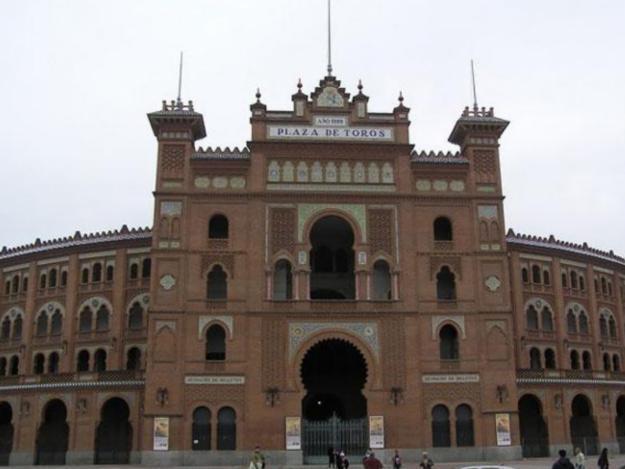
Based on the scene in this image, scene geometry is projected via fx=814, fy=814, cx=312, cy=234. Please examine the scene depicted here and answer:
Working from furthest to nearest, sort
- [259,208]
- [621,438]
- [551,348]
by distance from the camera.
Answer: [551,348], [621,438], [259,208]

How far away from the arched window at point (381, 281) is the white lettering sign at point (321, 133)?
25.1 ft

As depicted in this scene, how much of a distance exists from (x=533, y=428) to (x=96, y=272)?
32.7 metres

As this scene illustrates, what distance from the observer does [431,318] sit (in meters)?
46.6

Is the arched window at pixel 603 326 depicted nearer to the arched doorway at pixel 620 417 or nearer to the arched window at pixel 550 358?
the arched window at pixel 550 358

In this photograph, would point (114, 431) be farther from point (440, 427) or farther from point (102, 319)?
point (440, 427)

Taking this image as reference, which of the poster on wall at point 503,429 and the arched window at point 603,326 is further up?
the arched window at point 603,326

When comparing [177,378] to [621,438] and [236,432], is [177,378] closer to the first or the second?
[236,432]

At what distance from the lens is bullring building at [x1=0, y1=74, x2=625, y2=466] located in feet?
147

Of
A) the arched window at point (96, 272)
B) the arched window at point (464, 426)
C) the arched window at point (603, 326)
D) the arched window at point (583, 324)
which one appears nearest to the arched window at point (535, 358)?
the arched window at point (583, 324)

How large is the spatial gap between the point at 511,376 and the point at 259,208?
1735 centimetres

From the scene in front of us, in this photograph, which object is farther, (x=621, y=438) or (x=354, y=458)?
(x=621, y=438)

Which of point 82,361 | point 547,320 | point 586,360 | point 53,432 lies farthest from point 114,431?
point 586,360

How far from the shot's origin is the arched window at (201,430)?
44.2 m

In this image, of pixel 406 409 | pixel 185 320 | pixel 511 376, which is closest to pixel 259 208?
pixel 185 320
